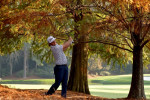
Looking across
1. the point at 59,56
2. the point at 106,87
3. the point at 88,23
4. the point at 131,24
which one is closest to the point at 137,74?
the point at 131,24

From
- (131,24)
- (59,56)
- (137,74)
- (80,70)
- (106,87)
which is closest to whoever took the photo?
(59,56)

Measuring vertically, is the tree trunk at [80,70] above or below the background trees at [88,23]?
below

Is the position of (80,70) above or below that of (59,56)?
below

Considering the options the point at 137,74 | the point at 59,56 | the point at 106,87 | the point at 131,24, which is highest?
the point at 131,24

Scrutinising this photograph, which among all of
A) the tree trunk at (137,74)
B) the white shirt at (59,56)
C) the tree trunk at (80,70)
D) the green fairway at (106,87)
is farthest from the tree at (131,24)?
the green fairway at (106,87)

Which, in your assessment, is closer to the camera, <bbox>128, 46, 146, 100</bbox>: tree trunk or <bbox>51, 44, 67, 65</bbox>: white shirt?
<bbox>51, 44, 67, 65</bbox>: white shirt

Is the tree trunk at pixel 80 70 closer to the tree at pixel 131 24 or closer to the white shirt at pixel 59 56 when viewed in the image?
the tree at pixel 131 24

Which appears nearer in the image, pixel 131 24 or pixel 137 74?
pixel 131 24

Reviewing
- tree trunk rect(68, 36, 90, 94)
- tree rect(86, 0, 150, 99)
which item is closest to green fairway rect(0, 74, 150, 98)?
tree trunk rect(68, 36, 90, 94)

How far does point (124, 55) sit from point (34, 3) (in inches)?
269

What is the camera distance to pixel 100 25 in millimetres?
9898

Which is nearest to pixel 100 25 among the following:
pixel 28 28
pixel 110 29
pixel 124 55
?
pixel 110 29

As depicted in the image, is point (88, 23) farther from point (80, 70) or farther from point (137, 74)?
point (80, 70)

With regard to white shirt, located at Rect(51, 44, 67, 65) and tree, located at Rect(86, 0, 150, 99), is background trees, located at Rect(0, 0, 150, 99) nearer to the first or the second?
tree, located at Rect(86, 0, 150, 99)
